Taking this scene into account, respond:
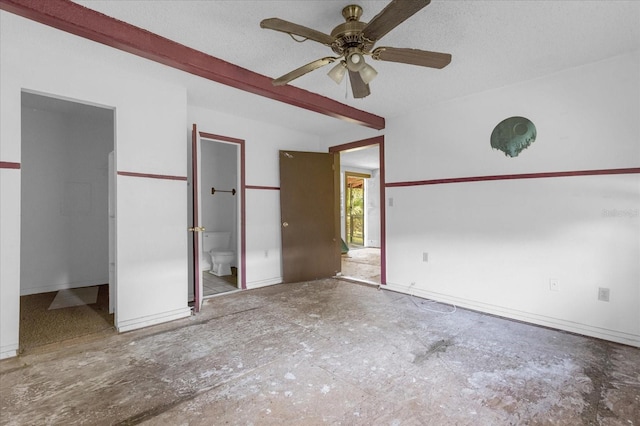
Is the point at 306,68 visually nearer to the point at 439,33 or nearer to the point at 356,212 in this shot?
the point at 439,33

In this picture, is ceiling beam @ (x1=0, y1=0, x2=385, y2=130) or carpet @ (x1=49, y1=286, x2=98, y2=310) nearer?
ceiling beam @ (x1=0, y1=0, x2=385, y2=130)

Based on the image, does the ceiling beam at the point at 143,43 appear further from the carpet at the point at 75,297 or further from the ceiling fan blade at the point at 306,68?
the carpet at the point at 75,297

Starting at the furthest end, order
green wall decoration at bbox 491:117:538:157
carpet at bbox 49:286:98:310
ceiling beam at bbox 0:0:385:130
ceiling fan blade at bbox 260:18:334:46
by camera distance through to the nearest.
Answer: carpet at bbox 49:286:98:310 → green wall decoration at bbox 491:117:538:157 → ceiling beam at bbox 0:0:385:130 → ceiling fan blade at bbox 260:18:334:46

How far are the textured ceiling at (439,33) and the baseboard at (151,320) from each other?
235 centimetres

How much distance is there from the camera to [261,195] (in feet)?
14.5

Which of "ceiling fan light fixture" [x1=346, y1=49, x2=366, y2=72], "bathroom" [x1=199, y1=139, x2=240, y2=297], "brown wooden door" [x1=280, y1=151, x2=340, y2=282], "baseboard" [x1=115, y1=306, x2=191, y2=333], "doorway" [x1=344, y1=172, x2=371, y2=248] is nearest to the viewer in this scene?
"ceiling fan light fixture" [x1=346, y1=49, x2=366, y2=72]

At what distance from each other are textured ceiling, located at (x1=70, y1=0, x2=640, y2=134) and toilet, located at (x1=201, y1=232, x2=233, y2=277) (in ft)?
9.08

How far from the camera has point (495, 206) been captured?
322cm

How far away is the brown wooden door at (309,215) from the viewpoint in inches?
180

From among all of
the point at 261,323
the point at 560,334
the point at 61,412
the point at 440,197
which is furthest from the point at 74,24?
the point at 560,334

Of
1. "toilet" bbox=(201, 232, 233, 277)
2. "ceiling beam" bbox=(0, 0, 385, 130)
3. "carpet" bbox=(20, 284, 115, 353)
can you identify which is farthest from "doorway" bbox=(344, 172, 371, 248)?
"carpet" bbox=(20, 284, 115, 353)

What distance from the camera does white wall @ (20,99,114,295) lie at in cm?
393

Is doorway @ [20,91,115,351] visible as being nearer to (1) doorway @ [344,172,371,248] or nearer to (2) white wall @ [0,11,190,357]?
(2) white wall @ [0,11,190,357]

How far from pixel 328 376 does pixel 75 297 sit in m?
3.59
